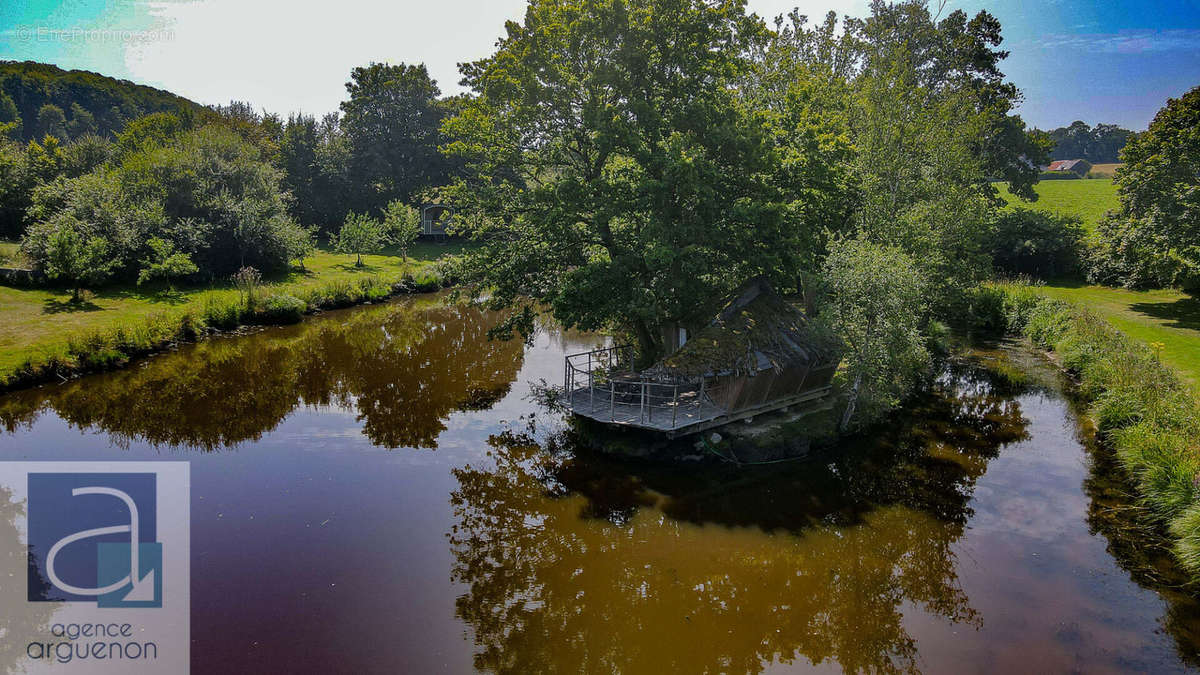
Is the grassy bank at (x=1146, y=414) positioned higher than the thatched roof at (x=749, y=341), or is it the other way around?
the thatched roof at (x=749, y=341)

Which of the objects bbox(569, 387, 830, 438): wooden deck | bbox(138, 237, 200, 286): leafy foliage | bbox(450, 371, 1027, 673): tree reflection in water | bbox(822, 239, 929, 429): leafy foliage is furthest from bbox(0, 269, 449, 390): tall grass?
bbox(822, 239, 929, 429): leafy foliage

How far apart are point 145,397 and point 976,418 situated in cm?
2891

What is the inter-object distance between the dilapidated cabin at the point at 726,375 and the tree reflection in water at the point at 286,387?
239 inches

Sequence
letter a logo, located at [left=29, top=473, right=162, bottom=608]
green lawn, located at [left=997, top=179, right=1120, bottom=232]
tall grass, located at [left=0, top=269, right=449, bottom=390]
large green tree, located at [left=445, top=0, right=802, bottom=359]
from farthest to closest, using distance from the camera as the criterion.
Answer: green lawn, located at [left=997, top=179, right=1120, bottom=232] < tall grass, located at [left=0, top=269, right=449, bottom=390] < large green tree, located at [left=445, top=0, right=802, bottom=359] < letter a logo, located at [left=29, top=473, right=162, bottom=608]

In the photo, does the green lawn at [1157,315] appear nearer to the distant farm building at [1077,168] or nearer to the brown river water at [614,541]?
the brown river water at [614,541]

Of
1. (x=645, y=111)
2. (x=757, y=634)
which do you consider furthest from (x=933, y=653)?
(x=645, y=111)

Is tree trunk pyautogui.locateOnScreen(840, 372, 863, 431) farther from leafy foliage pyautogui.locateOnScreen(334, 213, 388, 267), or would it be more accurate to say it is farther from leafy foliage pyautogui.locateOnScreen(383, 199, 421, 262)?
leafy foliage pyautogui.locateOnScreen(383, 199, 421, 262)

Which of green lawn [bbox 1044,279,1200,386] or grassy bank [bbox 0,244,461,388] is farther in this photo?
green lawn [bbox 1044,279,1200,386]

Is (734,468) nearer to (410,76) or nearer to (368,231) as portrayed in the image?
(368,231)

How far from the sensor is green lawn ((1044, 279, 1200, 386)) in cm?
2384

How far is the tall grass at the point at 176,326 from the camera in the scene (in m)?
22.7

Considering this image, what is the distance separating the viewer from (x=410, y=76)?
68.2 meters

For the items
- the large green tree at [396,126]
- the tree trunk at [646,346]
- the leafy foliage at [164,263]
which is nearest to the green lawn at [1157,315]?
the tree trunk at [646,346]

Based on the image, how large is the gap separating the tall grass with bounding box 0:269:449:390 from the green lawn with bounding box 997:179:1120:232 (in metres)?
57.1
